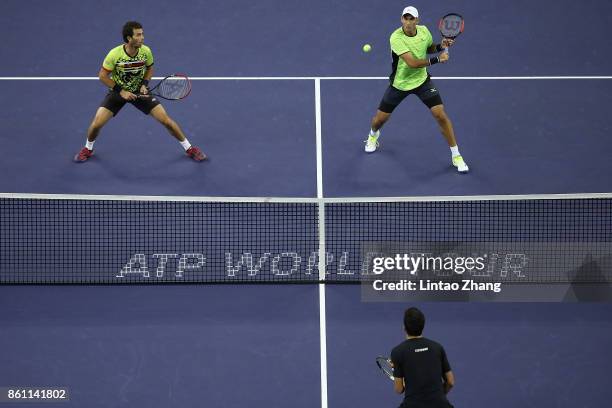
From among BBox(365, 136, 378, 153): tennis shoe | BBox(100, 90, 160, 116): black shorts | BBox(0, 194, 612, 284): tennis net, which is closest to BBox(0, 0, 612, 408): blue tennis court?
BBox(0, 194, 612, 284): tennis net

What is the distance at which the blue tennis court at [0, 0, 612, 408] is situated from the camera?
32.2 ft

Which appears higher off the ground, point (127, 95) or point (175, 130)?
→ point (127, 95)

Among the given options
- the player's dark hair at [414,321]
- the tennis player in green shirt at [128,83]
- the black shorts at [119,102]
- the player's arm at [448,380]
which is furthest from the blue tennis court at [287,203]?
the player's dark hair at [414,321]

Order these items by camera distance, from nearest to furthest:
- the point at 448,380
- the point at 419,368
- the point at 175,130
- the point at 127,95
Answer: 1. the point at 419,368
2. the point at 448,380
3. the point at 127,95
4. the point at 175,130

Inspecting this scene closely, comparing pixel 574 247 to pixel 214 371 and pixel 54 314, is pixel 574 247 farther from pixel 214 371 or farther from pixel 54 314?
pixel 54 314

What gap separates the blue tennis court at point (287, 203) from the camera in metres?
9.81

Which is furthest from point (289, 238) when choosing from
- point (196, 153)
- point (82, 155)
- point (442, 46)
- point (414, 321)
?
point (414, 321)

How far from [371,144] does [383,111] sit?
1.77ft

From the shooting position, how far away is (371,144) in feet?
42.4

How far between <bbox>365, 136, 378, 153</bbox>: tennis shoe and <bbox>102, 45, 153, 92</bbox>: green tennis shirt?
2.70 meters

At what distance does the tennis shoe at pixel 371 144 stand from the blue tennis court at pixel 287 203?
0.48 feet

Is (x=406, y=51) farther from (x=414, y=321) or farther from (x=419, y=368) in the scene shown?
(x=419, y=368)

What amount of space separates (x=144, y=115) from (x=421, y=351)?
273 inches

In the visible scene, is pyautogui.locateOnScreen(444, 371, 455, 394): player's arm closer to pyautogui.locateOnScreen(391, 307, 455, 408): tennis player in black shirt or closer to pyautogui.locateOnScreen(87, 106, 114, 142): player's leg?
pyautogui.locateOnScreen(391, 307, 455, 408): tennis player in black shirt
